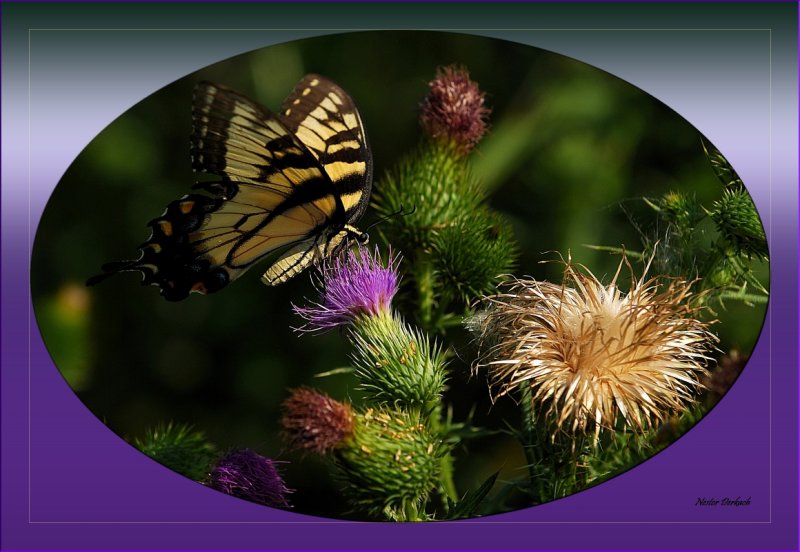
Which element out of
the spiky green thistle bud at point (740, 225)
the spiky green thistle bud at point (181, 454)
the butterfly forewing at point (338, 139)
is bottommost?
the spiky green thistle bud at point (181, 454)

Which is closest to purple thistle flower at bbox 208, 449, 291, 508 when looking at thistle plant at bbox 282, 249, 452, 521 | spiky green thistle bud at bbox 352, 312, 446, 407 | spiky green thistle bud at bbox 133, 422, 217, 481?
spiky green thistle bud at bbox 133, 422, 217, 481

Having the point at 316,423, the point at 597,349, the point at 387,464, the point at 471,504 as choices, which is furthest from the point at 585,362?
the point at 316,423

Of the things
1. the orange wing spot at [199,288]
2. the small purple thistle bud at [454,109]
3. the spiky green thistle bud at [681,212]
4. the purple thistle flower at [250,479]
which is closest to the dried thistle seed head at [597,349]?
the spiky green thistle bud at [681,212]

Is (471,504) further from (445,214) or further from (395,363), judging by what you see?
(445,214)

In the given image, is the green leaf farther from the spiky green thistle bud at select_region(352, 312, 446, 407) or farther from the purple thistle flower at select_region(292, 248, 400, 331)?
the purple thistle flower at select_region(292, 248, 400, 331)

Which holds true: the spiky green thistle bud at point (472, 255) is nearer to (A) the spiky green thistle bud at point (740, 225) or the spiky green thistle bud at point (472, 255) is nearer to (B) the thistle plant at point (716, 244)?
(B) the thistle plant at point (716, 244)
